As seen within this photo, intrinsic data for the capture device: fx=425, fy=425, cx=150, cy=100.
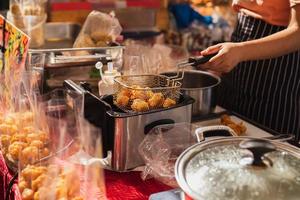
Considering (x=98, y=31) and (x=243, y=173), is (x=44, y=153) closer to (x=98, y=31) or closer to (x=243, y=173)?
(x=243, y=173)

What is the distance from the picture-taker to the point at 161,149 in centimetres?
121

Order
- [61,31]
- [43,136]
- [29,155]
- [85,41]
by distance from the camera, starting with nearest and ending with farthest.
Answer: [29,155], [43,136], [85,41], [61,31]

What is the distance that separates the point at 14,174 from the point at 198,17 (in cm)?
251

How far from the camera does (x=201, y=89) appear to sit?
1499 mm

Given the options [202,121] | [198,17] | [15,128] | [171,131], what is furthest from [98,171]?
[198,17]

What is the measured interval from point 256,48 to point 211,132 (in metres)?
0.42

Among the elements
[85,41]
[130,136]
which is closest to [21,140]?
[130,136]

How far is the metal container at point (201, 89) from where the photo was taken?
59.4 inches

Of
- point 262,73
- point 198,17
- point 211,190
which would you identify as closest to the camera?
point 211,190

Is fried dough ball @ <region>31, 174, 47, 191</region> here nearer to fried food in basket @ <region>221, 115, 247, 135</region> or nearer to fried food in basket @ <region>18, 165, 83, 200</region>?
fried food in basket @ <region>18, 165, 83, 200</region>

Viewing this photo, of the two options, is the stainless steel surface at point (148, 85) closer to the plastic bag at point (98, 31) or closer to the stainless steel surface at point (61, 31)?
the plastic bag at point (98, 31)

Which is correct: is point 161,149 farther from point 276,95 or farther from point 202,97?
point 276,95

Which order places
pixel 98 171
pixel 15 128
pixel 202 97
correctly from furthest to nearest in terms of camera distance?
pixel 202 97
pixel 15 128
pixel 98 171

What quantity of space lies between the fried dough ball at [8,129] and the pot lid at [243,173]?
0.63 metres
